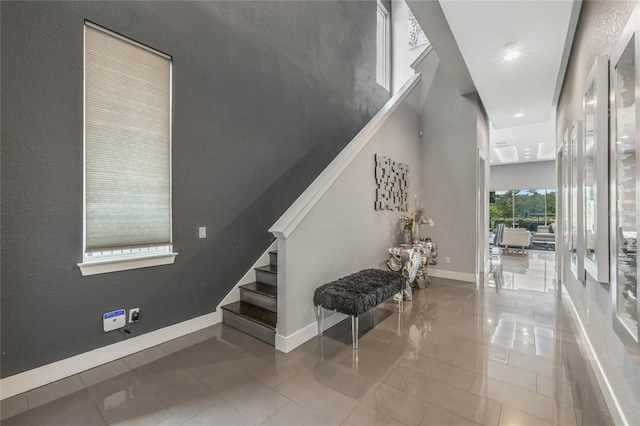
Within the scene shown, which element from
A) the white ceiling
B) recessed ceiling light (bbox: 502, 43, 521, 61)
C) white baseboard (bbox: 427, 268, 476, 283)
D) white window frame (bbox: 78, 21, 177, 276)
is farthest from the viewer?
white baseboard (bbox: 427, 268, 476, 283)

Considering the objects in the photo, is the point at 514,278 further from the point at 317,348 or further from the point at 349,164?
the point at 317,348

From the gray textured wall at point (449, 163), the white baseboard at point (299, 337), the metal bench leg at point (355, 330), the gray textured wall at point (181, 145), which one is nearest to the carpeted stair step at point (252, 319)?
the white baseboard at point (299, 337)

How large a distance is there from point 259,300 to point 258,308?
0.09 metres

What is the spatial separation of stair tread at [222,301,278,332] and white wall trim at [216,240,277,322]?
6 cm

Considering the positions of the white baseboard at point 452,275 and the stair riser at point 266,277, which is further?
the white baseboard at point 452,275

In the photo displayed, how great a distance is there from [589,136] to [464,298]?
2.61 meters

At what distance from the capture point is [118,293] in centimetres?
240

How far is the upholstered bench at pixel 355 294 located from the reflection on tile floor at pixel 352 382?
35 centimetres

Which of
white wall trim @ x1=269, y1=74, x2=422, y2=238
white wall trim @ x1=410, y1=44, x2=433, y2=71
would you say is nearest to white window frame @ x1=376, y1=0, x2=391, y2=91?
white wall trim @ x1=410, y1=44, x2=433, y2=71

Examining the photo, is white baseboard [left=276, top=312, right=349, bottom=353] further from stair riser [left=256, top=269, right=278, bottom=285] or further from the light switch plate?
the light switch plate

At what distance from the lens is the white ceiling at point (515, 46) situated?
103 inches

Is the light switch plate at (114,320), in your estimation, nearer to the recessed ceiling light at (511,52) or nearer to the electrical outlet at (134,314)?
the electrical outlet at (134,314)

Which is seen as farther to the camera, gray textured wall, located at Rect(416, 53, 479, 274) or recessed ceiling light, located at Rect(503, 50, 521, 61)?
gray textured wall, located at Rect(416, 53, 479, 274)

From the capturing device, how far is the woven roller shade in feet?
7.36
